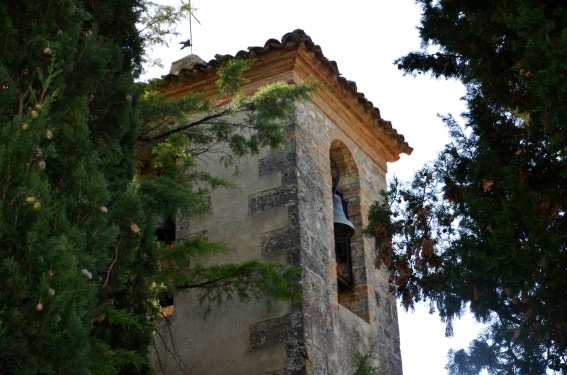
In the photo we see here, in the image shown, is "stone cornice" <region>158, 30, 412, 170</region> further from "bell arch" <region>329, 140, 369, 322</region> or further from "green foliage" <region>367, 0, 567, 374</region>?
"green foliage" <region>367, 0, 567, 374</region>

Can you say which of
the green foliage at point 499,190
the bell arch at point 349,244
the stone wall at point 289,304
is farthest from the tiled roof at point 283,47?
the green foliage at point 499,190

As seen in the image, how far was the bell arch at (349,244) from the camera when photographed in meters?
9.55

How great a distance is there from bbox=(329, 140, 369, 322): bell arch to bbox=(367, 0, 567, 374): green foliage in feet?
7.93

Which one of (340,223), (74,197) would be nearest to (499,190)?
(74,197)

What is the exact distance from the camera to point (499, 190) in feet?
19.8

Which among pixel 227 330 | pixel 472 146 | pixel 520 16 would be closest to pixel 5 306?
pixel 520 16

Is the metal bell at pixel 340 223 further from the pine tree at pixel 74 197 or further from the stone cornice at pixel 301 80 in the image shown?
the pine tree at pixel 74 197

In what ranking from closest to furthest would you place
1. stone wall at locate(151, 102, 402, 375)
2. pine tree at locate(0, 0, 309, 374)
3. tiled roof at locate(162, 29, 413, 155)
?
pine tree at locate(0, 0, 309, 374)
stone wall at locate(151, 102, 402, 375)
tiled roof at locate(162, 29, 413, 155)

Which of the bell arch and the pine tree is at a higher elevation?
the bell arch

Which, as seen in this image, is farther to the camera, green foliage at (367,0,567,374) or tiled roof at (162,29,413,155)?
tiled roof at (162,29,413,155)

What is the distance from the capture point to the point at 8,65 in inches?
192

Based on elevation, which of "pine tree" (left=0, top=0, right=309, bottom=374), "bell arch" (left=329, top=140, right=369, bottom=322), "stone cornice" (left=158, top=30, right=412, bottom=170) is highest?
"stone cornice" (left=158, top=30, right=412, bottom=170)

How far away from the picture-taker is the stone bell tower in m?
8.33

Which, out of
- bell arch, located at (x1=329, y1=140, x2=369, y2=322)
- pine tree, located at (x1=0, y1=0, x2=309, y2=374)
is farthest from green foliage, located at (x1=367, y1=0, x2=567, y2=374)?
bell arch, located at (x1=329, y1=140, x2=369, y2=322)
